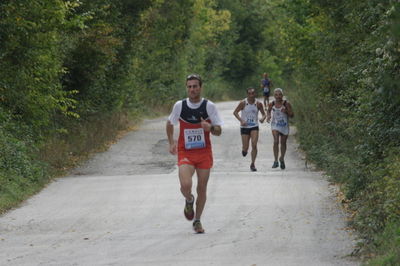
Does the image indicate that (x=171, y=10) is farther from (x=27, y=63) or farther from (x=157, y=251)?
(x=157, y=251)

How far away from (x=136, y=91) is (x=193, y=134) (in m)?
25.5

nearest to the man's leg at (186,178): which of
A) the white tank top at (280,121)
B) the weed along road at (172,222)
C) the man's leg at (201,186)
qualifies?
the man's leg at (201,186)

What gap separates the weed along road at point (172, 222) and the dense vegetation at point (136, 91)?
553 millimetres

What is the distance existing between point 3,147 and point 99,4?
931cm

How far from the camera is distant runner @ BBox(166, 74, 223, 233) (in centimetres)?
1012

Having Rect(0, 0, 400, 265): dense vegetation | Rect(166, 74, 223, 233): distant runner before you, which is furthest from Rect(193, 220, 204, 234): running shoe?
Rect(0, 0, 400, 265): dense vegetation

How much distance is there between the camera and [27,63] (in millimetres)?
16891

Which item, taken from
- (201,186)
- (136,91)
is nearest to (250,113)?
(201,186)

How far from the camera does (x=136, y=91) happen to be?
35.5m

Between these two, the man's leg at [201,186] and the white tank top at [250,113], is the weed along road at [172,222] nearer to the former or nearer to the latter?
the man's leg at [201,186]

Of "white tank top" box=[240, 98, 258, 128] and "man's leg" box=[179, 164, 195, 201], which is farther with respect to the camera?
"white tank top" box=[240, 98, 258, 128]

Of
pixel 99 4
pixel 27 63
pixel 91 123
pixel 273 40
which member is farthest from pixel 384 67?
pixel 273 40

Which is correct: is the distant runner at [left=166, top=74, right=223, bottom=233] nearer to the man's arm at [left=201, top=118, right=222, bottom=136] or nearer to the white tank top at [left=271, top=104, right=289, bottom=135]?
the man's arm at [left=201, top=118, right=222, bottom=136]

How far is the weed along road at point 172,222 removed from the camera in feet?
29.0
